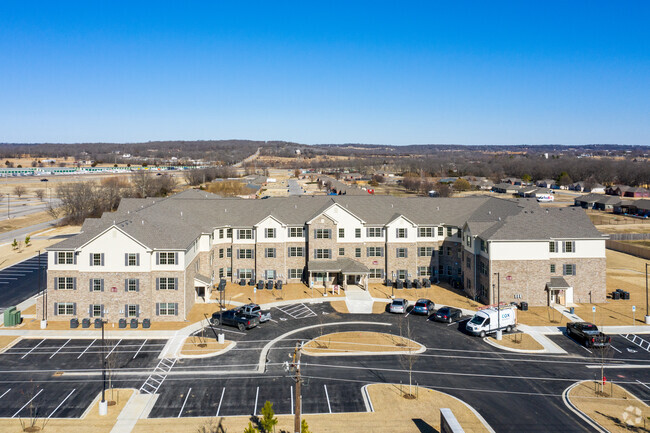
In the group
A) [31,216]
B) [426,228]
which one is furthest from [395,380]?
[31,216]

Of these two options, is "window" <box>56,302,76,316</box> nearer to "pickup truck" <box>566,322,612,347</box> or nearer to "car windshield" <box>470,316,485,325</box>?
"car windshield" <box>470,316,485,325</box>

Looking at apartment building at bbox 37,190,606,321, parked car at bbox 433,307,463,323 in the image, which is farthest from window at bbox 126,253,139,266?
parked car at bbox 433,307,463,323

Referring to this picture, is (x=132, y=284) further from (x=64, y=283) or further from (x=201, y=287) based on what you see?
(x=201, y=287)

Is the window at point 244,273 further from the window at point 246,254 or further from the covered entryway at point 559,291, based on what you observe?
the covered entryway at point 559,291

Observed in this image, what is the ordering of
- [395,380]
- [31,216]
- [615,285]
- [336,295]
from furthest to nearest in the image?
1. [31,216]
2. [615,285]
3. [336,295]
4. [395,380]

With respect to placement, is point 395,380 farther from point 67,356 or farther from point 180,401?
point 67,356

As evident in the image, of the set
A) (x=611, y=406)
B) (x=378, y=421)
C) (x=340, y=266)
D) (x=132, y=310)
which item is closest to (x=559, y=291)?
(x=611, y=406)

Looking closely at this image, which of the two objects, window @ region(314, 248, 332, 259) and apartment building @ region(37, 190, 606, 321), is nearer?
apartment building @ region(37, 190, 606, 321)
